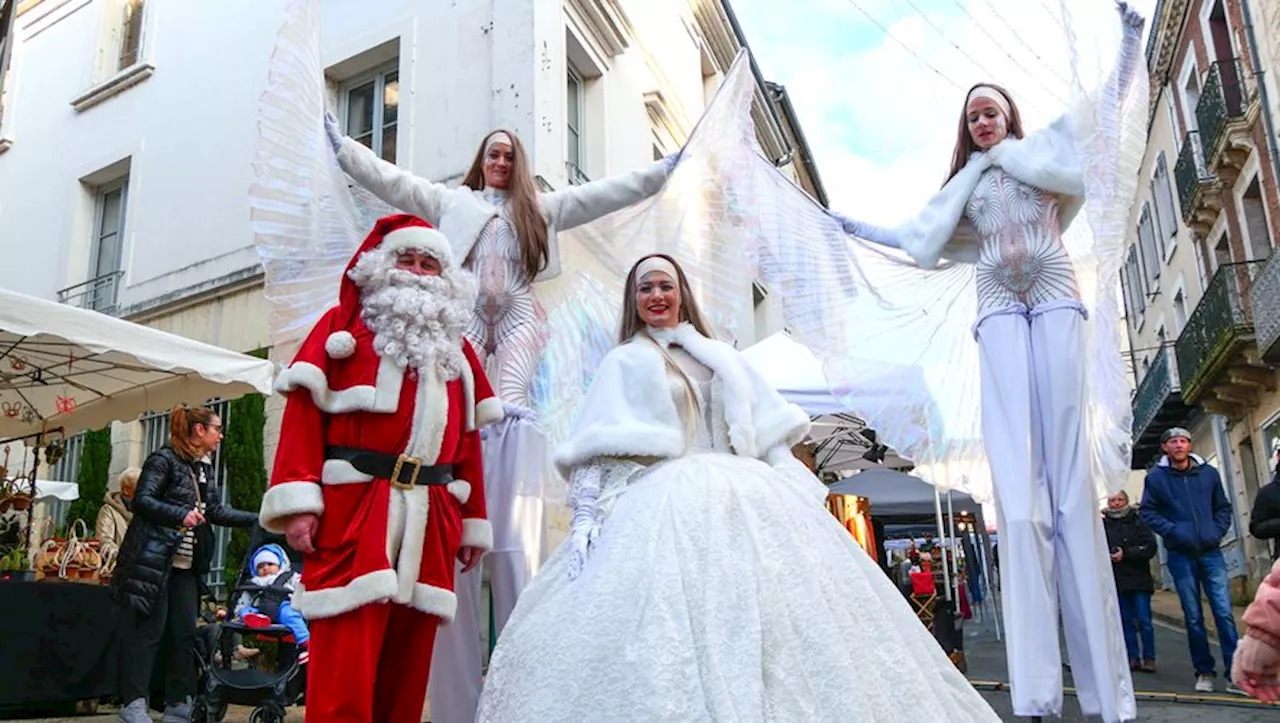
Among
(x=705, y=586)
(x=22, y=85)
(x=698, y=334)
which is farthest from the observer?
(x=22, y=85)

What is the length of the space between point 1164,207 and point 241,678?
27.5m

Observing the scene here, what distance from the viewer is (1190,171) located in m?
22.4

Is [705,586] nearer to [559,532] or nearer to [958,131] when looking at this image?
[958,131]

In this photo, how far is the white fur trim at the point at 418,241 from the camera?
3418 mm

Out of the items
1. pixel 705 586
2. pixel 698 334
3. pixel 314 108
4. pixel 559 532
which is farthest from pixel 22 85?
pixel 705 586

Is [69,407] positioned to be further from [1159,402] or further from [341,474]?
[1159,402]

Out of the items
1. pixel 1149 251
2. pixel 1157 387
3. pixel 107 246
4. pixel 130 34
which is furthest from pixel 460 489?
pixel 1149 251

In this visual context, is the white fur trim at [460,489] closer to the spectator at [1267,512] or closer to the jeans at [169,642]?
the jeans at [169,642]

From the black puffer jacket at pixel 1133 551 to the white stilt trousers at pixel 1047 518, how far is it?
5.26m

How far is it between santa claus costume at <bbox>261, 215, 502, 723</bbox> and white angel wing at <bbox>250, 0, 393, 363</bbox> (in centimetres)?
79

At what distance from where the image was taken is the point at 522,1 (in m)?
10.5

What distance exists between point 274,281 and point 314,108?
0.72m

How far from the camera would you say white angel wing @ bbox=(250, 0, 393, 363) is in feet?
13.3

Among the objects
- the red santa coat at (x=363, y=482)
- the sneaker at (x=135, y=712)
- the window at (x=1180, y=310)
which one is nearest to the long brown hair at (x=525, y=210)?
the red santa coat at (x=363, y=482)
